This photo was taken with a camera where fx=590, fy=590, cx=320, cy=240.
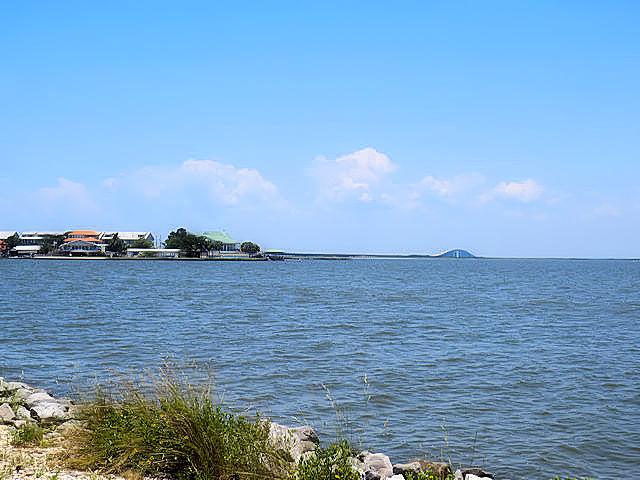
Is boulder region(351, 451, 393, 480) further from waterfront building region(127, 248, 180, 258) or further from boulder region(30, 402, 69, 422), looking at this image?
waterfront building region(127, 248, 180, 258)

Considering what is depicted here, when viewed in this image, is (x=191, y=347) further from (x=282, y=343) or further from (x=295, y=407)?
(x=295, y=407)

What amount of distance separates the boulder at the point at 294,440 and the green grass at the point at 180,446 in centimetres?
36

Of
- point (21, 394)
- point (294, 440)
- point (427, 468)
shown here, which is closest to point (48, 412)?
point (21, 394)

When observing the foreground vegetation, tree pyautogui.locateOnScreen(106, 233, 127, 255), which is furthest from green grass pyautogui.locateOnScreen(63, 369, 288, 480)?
tree pyautogui.locateOnScreen(106, 233, 127, 255)

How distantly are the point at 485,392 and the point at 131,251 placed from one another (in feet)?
643

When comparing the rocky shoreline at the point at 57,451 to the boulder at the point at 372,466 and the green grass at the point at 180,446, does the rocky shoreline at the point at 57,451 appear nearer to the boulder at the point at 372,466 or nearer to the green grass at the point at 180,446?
the boulder at the point at 372,466

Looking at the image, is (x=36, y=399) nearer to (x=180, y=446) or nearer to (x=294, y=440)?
(x=180, y=446)

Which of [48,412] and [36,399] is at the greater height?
[48,412]

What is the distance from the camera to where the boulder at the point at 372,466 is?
839 cm

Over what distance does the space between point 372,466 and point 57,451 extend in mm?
4534

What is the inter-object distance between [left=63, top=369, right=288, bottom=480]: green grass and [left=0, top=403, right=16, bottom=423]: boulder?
2624 mm

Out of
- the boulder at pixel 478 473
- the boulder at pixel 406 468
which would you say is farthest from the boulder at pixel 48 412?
the boulder at pixel 478 473

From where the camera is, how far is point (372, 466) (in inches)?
348

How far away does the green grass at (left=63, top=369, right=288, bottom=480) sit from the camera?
7465mm
